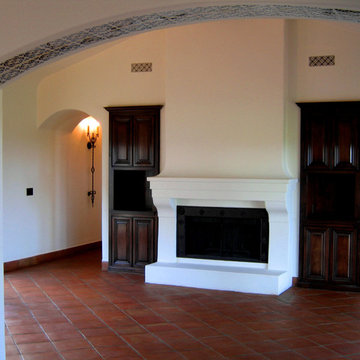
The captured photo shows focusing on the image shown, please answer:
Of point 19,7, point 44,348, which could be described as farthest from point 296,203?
point 19,7

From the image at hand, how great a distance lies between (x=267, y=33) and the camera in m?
6.71

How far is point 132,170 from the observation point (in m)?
7.81

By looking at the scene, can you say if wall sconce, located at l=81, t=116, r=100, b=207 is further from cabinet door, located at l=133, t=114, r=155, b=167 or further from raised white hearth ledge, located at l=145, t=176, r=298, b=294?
raised white hearth ledge, located at l=145, t=176, r=298, b=294

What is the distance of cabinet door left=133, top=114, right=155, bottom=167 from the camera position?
7551 mm

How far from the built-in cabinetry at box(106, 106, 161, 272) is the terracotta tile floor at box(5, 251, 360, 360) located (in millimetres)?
473

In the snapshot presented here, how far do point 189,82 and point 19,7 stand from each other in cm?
436

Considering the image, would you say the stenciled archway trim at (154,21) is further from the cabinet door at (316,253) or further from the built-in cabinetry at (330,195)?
the cabinet door at (316,253)

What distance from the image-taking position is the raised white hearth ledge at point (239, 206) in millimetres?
6578

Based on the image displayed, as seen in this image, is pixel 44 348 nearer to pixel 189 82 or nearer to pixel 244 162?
pixel 244 162

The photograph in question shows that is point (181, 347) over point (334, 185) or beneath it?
beneath

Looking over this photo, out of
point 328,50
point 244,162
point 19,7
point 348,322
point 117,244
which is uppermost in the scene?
point 328,50

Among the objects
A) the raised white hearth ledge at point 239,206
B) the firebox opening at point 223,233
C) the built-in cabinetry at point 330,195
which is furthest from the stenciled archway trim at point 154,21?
the firebox opening at point 223,233

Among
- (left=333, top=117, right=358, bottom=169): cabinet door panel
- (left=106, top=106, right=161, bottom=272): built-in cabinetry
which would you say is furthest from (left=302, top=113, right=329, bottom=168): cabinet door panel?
(left=106, top=106, right=161, bottom=272): built-in cabinetry

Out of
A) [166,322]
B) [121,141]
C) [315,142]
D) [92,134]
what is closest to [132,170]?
[121,141]
